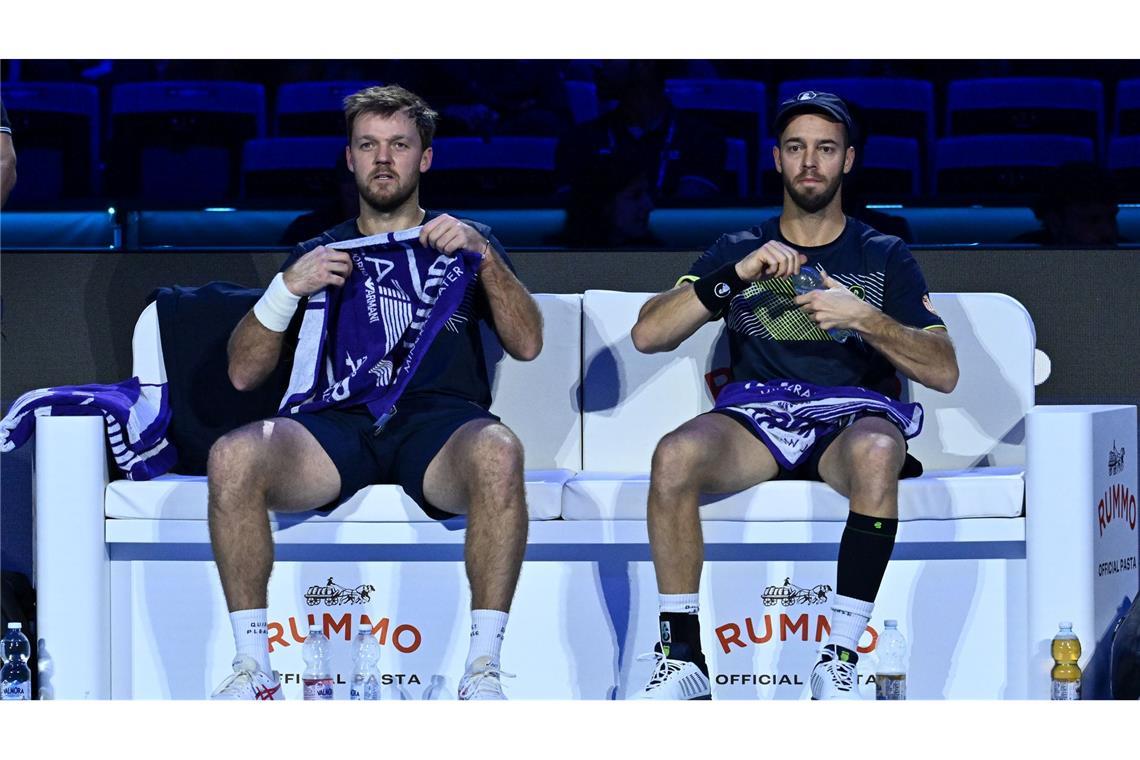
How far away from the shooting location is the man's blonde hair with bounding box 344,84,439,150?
11.4 ft

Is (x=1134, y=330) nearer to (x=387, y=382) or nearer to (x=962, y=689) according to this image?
(x=962, y=689)

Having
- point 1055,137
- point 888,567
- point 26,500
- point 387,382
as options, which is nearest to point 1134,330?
point 1055,137

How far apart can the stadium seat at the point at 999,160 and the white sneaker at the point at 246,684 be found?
111 inches

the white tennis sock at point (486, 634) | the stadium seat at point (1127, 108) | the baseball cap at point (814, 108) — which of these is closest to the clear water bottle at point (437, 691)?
the white tennis sock at point (486, 634)

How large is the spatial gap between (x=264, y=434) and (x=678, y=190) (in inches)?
81.4

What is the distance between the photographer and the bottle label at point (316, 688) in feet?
10.2

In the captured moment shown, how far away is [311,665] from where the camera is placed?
3.23 m

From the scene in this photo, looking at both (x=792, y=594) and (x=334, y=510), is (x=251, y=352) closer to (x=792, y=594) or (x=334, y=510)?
(x=334, y=510)

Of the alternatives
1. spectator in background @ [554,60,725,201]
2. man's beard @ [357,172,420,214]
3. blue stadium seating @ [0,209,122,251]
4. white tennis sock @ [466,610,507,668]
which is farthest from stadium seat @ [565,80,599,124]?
white tennis sock @ [466,610,507,668]

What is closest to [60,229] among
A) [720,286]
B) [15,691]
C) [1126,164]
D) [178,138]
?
[178,138]

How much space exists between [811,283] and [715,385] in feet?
1.65

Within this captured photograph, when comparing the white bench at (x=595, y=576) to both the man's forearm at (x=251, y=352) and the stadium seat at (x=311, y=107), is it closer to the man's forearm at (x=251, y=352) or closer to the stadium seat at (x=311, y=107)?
the man's forearm at (x=251, y=352)

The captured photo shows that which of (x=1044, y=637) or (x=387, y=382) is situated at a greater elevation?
(x=387, y=382)

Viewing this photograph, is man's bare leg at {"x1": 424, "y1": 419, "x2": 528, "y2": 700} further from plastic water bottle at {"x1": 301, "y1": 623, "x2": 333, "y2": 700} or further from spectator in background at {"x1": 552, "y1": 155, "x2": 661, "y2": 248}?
spectator in background at {"x1": 552, "y1": 155, "x2": 661, "y2": 248}
